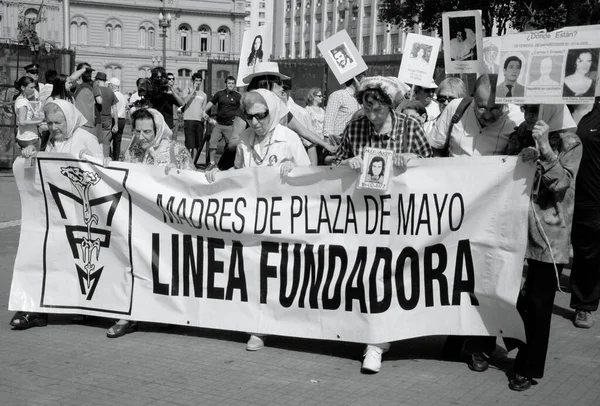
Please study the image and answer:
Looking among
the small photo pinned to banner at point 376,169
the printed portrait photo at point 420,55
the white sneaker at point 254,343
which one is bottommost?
the white sneaker at point 254,343

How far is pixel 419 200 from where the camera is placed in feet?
18.3

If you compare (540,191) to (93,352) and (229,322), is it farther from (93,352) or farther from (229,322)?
(93,352)

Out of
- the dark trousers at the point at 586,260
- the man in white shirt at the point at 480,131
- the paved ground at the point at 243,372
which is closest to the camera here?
the paved ground at the point at 243,372

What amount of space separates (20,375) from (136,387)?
2.59ft

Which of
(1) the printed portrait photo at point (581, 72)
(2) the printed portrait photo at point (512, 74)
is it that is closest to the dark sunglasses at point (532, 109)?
(2) the printed portrait photo at point (512, 74)

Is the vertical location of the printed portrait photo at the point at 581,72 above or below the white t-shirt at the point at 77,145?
above

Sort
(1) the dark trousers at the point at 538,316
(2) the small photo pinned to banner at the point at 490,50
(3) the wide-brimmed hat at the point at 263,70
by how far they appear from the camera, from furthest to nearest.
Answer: (2) the small photo pinned to banner at the point at 490,50 < (3) the wide-brimmed hat at the point at 263,70 < (1) the dark trousers at the point at 538,316

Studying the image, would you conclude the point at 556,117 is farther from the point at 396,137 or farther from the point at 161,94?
the point at 161,94

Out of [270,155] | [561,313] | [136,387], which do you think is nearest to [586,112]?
[561,313]

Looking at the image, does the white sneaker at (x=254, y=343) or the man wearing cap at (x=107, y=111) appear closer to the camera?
the white sneaker at (x=254, y=343)

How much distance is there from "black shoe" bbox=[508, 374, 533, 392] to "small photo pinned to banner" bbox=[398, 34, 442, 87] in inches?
162

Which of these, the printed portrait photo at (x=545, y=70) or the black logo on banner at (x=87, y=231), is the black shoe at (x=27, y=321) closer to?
the black logo on banner at (x=87, y=231)

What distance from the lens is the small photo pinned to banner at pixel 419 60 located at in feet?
28.2

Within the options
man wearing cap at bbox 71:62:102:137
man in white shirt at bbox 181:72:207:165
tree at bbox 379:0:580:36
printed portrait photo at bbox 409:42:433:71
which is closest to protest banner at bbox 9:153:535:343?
printed portrait photo at bbox 409:42:433:71
